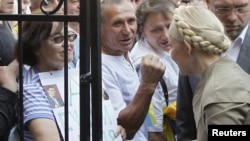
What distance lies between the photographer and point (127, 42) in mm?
3812

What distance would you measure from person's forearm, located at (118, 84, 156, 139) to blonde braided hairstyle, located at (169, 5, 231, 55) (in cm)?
72

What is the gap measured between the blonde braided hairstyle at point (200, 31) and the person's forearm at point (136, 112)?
723 millimetres

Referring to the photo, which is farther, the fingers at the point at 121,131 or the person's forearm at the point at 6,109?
the fingers at the point at 121,131

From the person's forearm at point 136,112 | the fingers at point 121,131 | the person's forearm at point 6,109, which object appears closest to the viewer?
the person's forearm at point 6,109

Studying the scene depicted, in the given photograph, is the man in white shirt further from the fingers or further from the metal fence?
the metal fence

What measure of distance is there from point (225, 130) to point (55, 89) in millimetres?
967

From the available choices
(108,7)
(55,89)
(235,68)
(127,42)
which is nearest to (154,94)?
(127,42)

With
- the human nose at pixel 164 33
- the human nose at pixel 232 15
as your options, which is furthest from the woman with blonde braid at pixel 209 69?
the human nose at pixel 164 33

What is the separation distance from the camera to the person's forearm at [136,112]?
3580mm

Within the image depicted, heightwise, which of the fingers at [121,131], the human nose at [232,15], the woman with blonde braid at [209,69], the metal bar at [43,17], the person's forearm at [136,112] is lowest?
the fingers at [121,131]

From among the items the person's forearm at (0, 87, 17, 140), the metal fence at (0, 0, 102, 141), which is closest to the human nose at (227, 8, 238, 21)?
the metal fence at (0, 0, 102, 141)

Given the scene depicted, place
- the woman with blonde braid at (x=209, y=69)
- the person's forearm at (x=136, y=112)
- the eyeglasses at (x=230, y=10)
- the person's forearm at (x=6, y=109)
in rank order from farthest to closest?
the eyeglasses at (x=230, y=10) < the person's forearm at (x=136, y=112) < the person's forearm at (x=6, y=109) < the woman with blonde braid at (x=209, y=69)

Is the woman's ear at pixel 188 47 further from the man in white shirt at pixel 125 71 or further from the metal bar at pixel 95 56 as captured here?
the man in white shirt at pixel 125 71

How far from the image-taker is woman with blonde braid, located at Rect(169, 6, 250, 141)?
2.54 metres
